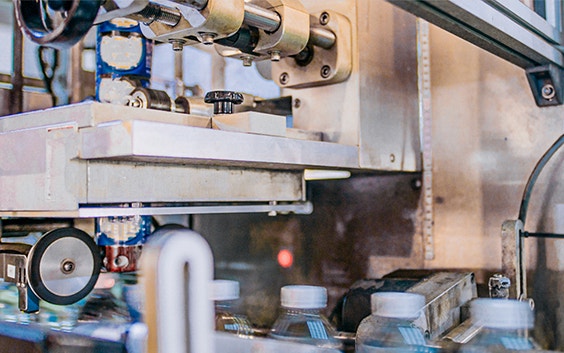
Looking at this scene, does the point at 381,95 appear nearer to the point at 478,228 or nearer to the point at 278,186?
the point at 278,186

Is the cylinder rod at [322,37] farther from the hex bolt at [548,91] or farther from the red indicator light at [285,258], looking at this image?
the red indicator light at [285,258]

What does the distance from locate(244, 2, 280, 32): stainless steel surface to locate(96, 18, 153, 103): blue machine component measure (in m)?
0.55

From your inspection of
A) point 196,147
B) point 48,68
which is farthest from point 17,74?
point 196,147

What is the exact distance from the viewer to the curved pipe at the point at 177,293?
0.51 m

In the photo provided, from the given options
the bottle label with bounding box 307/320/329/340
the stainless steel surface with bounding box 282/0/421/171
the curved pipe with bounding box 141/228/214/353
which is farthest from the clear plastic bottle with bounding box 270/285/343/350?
the curved pipe with bounding box 141/228/214/353

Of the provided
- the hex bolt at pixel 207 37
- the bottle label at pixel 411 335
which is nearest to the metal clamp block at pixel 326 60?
the hex bolt at pixel 207 37

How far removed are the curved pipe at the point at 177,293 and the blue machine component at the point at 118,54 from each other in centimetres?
111

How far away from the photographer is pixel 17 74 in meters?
1.91

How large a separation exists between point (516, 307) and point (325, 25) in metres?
0.77

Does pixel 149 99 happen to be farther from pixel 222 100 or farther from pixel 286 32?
pixel 286 32

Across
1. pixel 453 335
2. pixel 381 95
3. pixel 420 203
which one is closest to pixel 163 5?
pixel 381 95

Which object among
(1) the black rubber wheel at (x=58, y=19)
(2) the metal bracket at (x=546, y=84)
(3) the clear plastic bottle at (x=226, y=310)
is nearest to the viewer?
(1) the black rubber wheel at (x=58, y=19)

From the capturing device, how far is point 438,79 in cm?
159

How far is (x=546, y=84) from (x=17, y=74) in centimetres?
156
